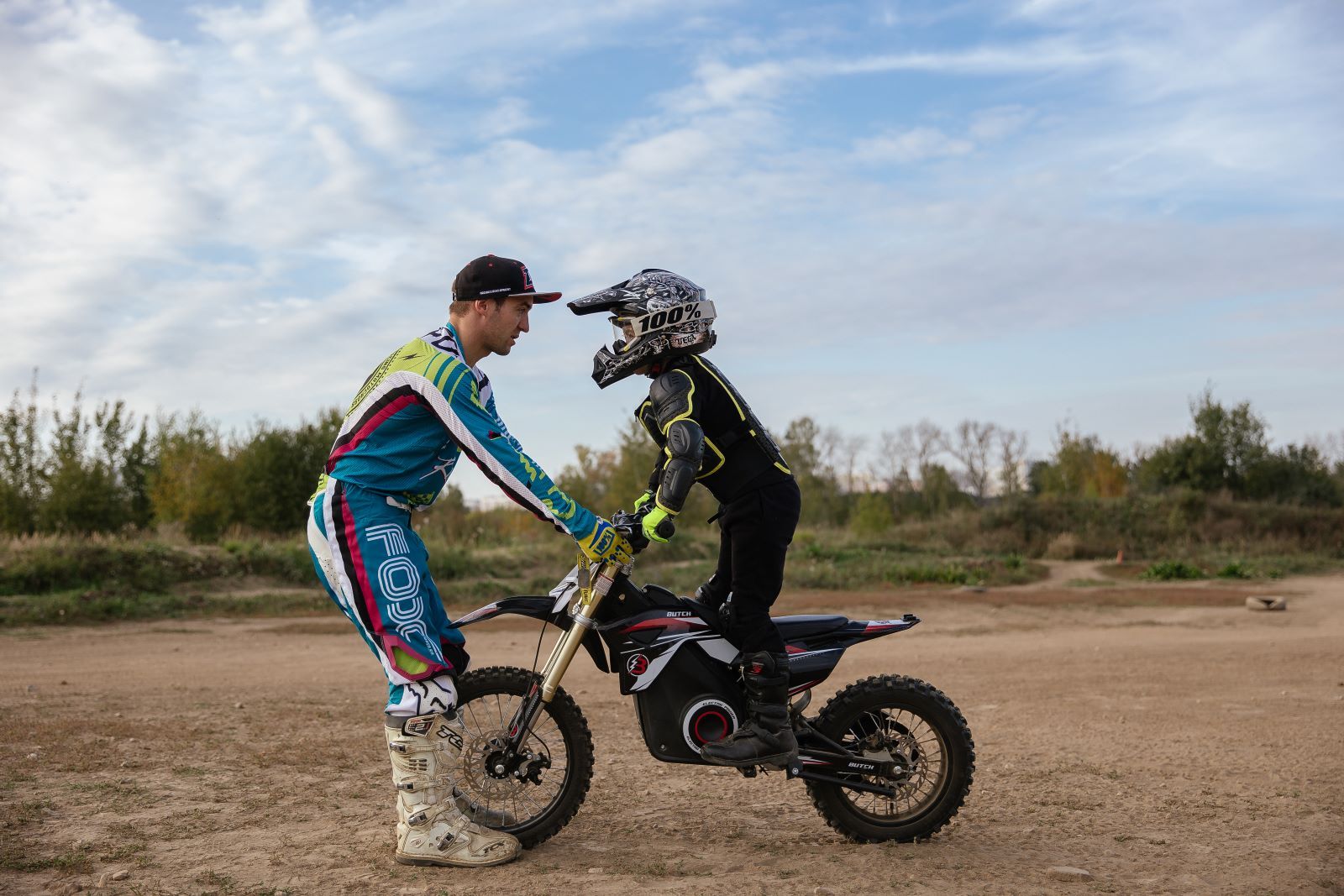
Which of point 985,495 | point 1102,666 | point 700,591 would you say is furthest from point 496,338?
point 985,495

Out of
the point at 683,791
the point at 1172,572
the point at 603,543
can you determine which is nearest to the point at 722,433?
the point at 603,543

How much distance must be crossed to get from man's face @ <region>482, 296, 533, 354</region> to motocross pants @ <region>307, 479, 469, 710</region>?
2.91 feet

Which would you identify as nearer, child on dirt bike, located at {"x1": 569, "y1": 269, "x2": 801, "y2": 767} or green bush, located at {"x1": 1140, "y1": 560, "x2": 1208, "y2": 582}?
child on dirt bike, located at {"x1": 569, "y1": 269, "x2": 801, "y2": 767}

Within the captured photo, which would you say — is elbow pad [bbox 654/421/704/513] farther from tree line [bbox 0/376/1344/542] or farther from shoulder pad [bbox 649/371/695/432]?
tree line [bbox 0/376/1344/542]

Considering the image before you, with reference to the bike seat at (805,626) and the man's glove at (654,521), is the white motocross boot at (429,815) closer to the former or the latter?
the man's glove at (654,521)

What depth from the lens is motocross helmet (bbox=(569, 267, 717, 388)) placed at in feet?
16.4

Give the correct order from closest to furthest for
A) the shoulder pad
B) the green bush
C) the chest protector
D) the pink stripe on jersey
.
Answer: the pink stripe on jersey
the shoulder pad
the chest protector
the green bush

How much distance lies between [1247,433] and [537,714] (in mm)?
35531

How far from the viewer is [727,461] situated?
4.96 m

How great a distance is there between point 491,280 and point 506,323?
0.21 m

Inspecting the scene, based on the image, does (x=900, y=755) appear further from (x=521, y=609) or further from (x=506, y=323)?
(x=506, y=323)

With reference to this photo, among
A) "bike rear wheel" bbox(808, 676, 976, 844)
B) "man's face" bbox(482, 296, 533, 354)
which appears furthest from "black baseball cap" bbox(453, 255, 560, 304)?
"bike rear wheel" bbox(808, 676, 976, 844)

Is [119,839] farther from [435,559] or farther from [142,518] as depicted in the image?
[142,518]

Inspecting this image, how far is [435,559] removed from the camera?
2044 cm
